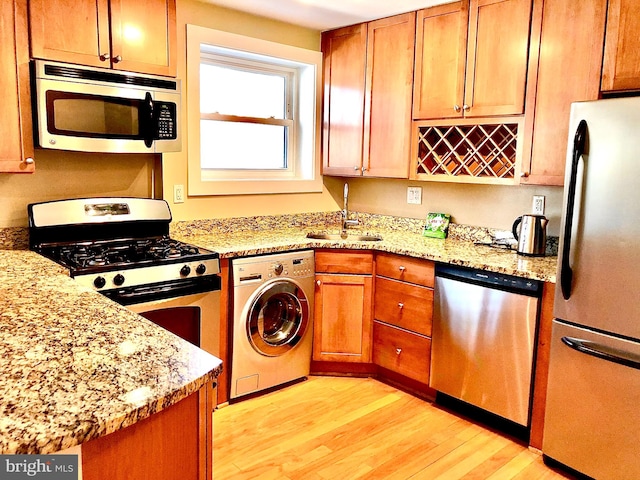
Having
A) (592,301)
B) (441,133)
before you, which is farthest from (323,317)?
(592,301)

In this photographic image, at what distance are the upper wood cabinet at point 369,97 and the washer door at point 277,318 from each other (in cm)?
104

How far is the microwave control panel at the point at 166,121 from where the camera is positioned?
108 inches

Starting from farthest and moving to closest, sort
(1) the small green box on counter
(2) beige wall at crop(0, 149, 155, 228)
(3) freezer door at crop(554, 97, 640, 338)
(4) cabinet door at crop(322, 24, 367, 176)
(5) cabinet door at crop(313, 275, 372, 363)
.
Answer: (4) cabinet door at crop(322, 24, 367, 176) < (1) the small green box on counter < (5) cabinet door at crop(313, 275, 372, 363) < (2) beige wall at crop(0, 149, 155, 228) < (3) freezer door at crop(554, 97, 640, 338)

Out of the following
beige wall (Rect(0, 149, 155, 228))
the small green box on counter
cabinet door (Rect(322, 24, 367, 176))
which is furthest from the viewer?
cabinet door (Rect(322, 24, 367, 176))

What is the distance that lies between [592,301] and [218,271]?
1.75 m

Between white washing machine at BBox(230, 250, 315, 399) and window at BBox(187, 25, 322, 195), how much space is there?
0.72 meters

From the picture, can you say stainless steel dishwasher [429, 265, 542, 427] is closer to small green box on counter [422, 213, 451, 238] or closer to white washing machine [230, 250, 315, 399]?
small green box on counter [422, 213, 451, 238]

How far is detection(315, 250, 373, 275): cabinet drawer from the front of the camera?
318 centimetres

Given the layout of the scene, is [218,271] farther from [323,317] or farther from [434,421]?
[434,421]

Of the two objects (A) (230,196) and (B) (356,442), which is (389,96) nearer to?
(A) (230,196)

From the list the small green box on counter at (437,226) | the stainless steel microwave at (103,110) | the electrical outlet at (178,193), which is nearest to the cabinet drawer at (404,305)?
the small green box on counter at (437,226)

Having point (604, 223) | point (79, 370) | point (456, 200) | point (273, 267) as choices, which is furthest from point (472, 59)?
point (79, 370)

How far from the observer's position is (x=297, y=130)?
3.88 m
